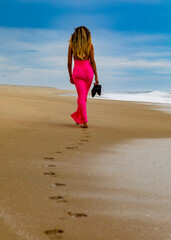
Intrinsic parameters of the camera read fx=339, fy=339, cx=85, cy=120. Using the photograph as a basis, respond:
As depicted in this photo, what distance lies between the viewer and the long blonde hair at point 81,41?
7383mm

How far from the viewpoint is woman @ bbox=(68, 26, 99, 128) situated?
7.40 m

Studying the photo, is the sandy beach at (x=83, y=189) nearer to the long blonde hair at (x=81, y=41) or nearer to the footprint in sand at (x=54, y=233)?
the footprint in sand at (x=54, y=233)

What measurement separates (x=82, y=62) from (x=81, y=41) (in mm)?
453

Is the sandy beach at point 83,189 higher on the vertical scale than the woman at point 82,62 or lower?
lower

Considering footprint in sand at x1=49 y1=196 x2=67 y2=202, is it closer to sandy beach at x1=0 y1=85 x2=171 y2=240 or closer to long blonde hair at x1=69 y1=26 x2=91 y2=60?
sandy beach at x1=0 y1=85 x2=171 y2=240

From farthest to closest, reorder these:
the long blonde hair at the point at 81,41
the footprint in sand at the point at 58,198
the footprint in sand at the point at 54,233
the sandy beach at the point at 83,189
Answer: the long blonde hair at the point at 81,41 → the footprint in sand at the point at 58,198 → the sandy beach at the point at 83,189 → the footprint in sand at the point at 54,233

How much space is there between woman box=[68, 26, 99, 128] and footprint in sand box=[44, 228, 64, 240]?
18.0 feet

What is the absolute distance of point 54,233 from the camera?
2080 mm

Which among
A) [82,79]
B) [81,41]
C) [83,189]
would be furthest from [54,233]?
[81,41]

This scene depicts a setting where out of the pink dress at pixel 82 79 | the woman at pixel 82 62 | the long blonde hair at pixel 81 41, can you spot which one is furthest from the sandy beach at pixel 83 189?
the long blonde hair at pixel 81 41

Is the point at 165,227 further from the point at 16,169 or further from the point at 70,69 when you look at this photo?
the point at 70,69

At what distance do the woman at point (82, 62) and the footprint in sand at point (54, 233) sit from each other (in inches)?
216

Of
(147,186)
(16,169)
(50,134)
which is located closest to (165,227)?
(147,186)

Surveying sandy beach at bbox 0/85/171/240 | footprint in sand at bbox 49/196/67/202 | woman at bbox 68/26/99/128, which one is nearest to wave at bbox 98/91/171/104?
woman at bbox 68/26/99/128
